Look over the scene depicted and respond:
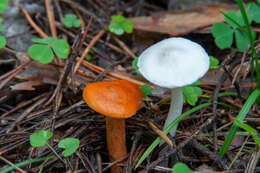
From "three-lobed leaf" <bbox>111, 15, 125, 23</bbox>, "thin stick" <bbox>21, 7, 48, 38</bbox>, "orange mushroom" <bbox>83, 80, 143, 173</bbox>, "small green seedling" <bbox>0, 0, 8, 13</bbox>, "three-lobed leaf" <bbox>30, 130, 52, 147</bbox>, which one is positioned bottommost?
"three-lobed leaf" <bbox>30, 130, 52, 147</bbox>

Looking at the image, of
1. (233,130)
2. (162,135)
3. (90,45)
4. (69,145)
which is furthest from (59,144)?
(90,45)

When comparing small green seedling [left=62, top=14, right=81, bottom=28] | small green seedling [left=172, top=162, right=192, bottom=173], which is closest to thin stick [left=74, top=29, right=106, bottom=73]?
small green seedling [left=62, top=14, right=81, bottom=28]

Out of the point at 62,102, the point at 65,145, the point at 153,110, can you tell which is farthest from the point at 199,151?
the point at 62,102

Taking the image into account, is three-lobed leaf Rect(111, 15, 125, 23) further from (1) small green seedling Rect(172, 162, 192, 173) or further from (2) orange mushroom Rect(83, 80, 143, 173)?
(1) small green seedling Rect(172, 162, 192, 173)

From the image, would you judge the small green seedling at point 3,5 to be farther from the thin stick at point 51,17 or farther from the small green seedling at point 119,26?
the small green seedling at point 119,26

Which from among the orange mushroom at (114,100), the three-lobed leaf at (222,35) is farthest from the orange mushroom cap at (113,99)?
the three-lobed leaf at (222,35)

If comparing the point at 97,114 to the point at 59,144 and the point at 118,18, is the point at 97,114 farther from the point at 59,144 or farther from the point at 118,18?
the point at 118,18
